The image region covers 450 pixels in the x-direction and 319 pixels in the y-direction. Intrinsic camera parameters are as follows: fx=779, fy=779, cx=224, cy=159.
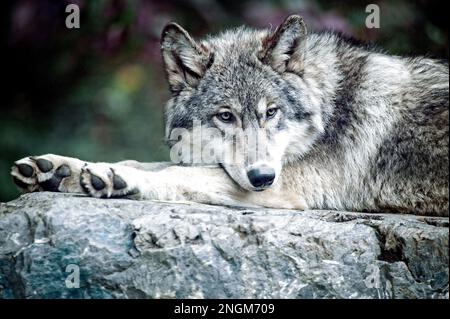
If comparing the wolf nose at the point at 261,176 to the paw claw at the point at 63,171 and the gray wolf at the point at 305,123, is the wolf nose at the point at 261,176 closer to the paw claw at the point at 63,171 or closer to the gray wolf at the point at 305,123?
the gray wolf at the point at 305,123

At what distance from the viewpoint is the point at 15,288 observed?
5.11 meters

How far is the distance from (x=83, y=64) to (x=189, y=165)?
3.97m

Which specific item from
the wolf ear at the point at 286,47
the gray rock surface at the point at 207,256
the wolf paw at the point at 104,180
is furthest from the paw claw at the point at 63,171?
the wolf ear at the point at 286,47

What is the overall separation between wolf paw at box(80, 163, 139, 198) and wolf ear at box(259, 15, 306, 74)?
1610mm

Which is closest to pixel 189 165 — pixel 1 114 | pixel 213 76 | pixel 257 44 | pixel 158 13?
pixel 213 76

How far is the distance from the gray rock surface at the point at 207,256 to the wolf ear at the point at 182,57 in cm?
159

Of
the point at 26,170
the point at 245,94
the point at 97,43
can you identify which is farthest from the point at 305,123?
the point at 97,43

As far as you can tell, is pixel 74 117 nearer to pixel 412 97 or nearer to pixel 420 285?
pixel 412 97

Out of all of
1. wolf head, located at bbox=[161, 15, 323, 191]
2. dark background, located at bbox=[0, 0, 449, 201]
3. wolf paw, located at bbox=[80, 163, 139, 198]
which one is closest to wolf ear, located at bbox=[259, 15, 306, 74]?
wolf head, located at bbox=[161, 15, 323, 191]

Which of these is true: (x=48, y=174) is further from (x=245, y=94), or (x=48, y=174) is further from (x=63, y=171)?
(x=245, y=94)

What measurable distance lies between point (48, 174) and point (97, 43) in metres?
4.21

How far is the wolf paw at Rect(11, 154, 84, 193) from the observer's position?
5.57 metres

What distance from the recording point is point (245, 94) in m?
6.17

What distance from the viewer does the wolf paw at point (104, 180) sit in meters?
5.53
